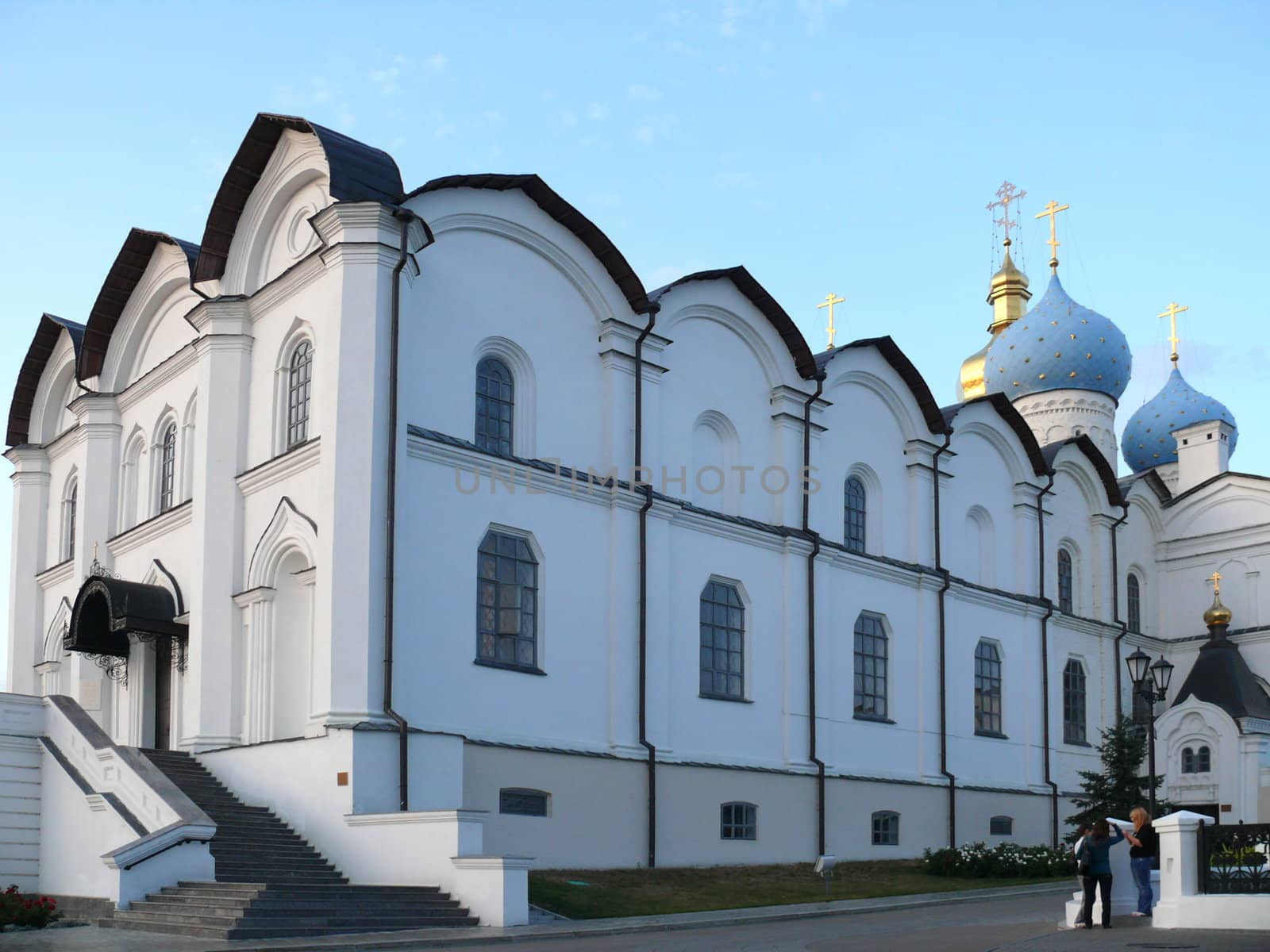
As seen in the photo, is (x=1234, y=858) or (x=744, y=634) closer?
(x=1234, y=858)

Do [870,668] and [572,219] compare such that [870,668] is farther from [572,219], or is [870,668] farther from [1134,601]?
[1134,601]

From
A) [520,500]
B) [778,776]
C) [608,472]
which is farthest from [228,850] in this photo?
[778,776]

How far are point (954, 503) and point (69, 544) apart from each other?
16815mm

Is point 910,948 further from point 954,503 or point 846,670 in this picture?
point 954,503

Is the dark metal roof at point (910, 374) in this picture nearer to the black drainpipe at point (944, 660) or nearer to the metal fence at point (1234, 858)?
the black drainpipe at point (944, 660)

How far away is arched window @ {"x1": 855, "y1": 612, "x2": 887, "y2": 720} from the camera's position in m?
27.6

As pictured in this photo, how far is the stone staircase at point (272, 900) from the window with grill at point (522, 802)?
9.24 feet

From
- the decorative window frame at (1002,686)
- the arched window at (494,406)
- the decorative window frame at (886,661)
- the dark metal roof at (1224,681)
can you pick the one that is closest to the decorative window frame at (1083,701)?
the decorative window frame at (1002,686)

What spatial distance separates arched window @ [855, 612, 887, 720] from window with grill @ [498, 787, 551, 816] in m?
7.84

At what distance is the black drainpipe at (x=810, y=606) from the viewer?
84.6 ft

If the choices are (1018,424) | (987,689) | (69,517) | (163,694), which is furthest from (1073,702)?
(69,517)

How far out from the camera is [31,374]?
1174 inches

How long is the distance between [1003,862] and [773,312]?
383 inches

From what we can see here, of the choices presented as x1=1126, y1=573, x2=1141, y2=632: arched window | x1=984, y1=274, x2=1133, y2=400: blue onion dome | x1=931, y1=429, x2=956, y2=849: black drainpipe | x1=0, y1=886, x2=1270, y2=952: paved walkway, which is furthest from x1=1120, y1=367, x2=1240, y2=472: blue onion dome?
x1=0, y1=886, x2=1270, y2=952: paved walkway
